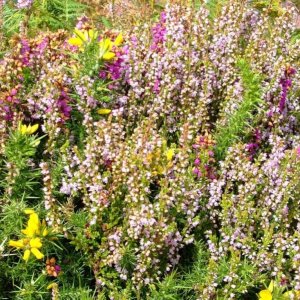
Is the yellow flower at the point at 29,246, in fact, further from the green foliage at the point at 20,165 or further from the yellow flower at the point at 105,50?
the yellow flower at the point at 105,50

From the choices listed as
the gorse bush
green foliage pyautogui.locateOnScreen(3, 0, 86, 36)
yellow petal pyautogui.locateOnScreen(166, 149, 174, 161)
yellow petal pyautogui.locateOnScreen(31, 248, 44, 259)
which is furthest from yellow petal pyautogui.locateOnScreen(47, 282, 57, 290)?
green foliage pyautogui.locateOnScreen(3, 0, 86, 36)

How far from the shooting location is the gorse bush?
2.69 metres

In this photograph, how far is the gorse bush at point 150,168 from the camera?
106 inches

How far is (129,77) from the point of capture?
333 centimetres

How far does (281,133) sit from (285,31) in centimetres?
77

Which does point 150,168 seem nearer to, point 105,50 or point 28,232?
point 28,232

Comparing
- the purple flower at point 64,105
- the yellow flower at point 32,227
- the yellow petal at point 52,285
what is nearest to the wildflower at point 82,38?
the purple flower at point 64,105

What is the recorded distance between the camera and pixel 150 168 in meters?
2.71

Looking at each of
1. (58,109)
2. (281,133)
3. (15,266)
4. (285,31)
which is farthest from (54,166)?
(285,31)

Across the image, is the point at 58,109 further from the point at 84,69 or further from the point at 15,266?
the point at 15,266

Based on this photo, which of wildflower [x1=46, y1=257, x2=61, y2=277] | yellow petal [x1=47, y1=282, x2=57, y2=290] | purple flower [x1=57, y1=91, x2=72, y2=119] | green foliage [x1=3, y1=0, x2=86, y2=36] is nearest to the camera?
yellow petal [x1=47, y1=282, x2=57, y2=290]

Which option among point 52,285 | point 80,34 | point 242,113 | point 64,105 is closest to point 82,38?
point 80,34

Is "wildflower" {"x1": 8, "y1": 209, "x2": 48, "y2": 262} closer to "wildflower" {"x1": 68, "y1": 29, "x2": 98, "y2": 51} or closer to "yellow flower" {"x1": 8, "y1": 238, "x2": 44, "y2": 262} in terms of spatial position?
"yellow flower" {"x1": 8, "y1": 238, "x2": 44, "y2": 262}

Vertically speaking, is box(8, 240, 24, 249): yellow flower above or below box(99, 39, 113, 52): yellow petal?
below
